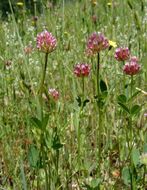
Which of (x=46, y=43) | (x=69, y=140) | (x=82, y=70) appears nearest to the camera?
(x=46, y=43)

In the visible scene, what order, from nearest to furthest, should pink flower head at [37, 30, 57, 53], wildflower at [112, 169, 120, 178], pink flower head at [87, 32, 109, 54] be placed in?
pink flower head at [37, 30, 57, 53] → pink flower head at [87, 32, 109, 54] → wildflower at [112, 169, 120, 178]

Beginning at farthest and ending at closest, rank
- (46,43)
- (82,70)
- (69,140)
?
(69,140), (82,70), (46,43)

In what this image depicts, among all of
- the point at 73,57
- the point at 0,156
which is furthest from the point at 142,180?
the point at 73,57

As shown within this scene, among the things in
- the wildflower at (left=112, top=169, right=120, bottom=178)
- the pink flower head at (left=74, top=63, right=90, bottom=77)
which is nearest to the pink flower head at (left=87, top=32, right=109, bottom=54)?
the pink flower head at (left=74, top=63, right=90, bottom=77)

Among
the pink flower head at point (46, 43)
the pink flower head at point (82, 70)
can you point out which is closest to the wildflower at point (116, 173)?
the pink flower head at point (82, 70)

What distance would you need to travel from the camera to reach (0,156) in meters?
1.43

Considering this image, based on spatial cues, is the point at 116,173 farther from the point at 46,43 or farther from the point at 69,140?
the point at 46,43

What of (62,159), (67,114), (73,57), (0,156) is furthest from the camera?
(73,57)

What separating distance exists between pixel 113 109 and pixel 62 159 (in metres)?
0.41

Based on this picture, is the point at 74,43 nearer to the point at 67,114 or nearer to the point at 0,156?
the point at 67,114

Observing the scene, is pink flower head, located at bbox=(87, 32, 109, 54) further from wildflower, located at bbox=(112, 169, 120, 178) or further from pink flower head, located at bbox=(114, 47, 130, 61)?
wildflower, located at bbox=(112, 169, 120, 178)

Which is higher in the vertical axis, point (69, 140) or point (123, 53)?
point (123, 53)

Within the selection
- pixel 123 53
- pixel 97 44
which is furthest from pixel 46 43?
pixel 123 53

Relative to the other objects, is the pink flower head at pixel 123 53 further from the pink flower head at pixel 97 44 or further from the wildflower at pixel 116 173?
the wildflower at pixel 116 173
